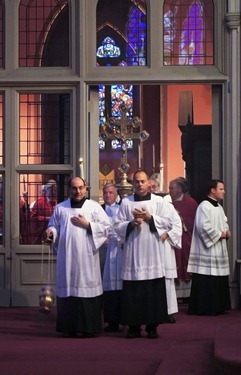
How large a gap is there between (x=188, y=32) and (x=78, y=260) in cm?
465

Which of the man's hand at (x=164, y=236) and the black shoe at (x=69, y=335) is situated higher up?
the man's hand at (x=164, y=236)

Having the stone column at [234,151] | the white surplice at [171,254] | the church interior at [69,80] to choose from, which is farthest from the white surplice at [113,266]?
the stone column at [234,151]

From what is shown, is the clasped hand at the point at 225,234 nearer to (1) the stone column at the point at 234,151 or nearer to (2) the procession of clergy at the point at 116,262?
(1) the stone column at the point at 234,151

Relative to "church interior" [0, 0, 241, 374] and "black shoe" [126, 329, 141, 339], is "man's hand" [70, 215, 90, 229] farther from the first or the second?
"church interior" [0, 0, 241, 374]

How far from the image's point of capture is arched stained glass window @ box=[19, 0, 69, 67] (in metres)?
15.9

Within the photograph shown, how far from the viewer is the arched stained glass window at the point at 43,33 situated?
15852mm

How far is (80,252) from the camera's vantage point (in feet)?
41.0

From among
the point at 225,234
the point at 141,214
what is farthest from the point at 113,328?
the point at 225,234

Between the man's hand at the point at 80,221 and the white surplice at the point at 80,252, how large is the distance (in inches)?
2.0

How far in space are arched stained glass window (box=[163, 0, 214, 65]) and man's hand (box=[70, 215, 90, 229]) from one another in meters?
Result: 4.02

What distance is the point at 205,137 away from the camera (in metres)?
20.4

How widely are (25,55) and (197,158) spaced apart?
16.1 feet

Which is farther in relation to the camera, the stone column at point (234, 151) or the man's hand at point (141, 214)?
the stone column at point (234, 151)

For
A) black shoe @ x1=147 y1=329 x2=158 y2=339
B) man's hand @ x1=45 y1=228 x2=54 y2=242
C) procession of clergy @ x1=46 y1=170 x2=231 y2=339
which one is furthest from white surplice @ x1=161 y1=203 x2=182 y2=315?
man's hand @ x1=45 y1=228 x2=54 y2=242
